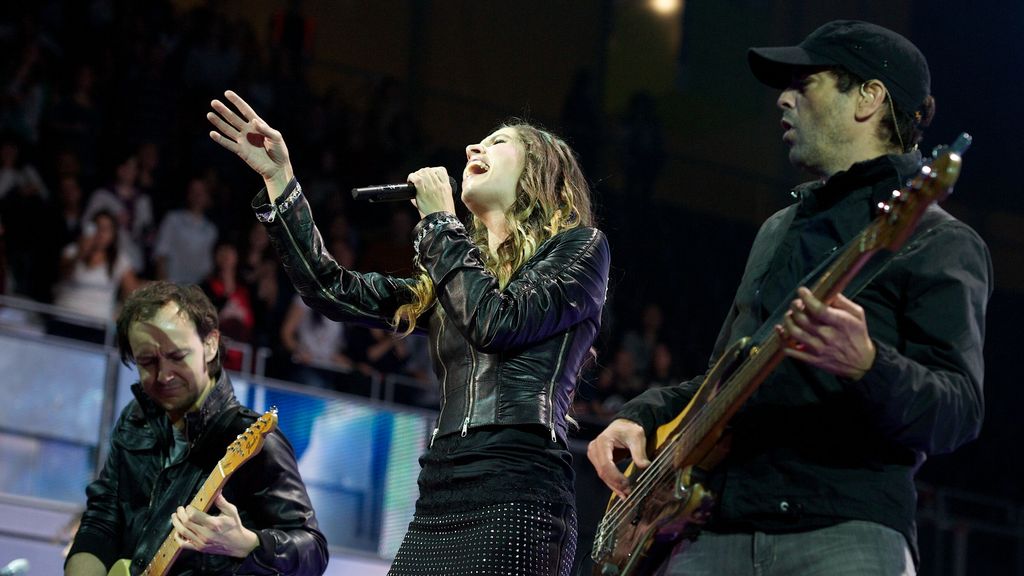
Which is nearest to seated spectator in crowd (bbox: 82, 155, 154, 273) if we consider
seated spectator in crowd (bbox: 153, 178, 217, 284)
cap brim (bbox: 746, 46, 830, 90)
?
seated spectator in crowd (bbox: 153, 178, 217, 284)

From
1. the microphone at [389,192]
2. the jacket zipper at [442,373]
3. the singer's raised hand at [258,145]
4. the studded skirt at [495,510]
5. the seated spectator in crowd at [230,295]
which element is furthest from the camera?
the seated spectator in crowd at [230,295]

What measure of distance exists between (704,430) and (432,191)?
102 cm

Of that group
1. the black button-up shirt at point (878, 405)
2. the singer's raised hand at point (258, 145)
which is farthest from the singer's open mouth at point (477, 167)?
the black button-up shirt at point (878, 405)

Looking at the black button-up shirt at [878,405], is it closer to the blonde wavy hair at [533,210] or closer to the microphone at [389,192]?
the blonde wavy hair at [533,210]

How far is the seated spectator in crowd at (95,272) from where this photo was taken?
7316mm

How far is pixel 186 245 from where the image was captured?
8.18m

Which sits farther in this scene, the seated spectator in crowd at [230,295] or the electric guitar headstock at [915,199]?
the seated spectator in crowd at [230,295]

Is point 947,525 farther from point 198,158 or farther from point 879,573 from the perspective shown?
point 879,573

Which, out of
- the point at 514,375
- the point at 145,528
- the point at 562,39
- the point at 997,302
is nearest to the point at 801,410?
the point at 514,375

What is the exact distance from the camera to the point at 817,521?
2.23 metres

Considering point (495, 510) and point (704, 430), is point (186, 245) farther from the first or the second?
point (704, 430)

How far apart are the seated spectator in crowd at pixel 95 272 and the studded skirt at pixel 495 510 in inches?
183

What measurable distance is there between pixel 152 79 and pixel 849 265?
25.9 feet

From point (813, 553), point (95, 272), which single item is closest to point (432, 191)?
point (813, 553)
